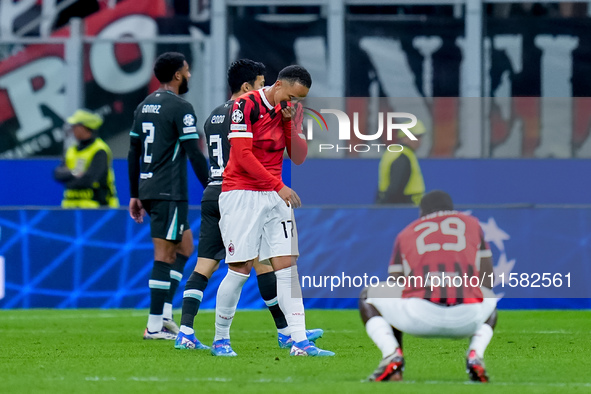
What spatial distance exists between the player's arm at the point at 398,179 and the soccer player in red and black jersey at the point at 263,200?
5097 millimetres

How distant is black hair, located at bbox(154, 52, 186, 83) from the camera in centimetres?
865

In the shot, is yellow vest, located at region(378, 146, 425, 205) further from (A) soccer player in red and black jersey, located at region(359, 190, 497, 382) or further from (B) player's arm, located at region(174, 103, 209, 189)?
(A) soccer player in red and black jersey, located at region(359, 190, 497, 382)

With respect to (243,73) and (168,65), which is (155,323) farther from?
(243,73)

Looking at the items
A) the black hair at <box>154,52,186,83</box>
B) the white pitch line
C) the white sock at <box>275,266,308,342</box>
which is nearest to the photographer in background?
the black hair at <box>154,52,186,83</box>

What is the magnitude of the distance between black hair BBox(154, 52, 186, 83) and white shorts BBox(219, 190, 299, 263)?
1752 millimetres

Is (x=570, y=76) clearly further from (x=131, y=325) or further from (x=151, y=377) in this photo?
(x=151, y=377)

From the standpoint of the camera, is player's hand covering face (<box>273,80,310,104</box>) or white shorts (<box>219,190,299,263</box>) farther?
white shorts (<box>219,190,299,263</box>)

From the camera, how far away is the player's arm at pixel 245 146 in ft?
22.6

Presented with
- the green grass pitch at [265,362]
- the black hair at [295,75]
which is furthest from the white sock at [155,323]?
the black hair at [295,75]

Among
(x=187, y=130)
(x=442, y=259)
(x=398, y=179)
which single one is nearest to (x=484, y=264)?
(x=442, y=259)

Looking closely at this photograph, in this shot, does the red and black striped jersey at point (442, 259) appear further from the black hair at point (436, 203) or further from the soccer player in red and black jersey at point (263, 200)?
the soccer player in red and black jersey at point (263, 200)

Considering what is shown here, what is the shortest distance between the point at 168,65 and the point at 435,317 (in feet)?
12.4

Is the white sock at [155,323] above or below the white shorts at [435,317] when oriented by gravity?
below

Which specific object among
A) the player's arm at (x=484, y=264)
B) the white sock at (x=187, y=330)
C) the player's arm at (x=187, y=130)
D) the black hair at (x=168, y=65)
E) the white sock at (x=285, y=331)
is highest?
the black hair at (x=168, y=65)
